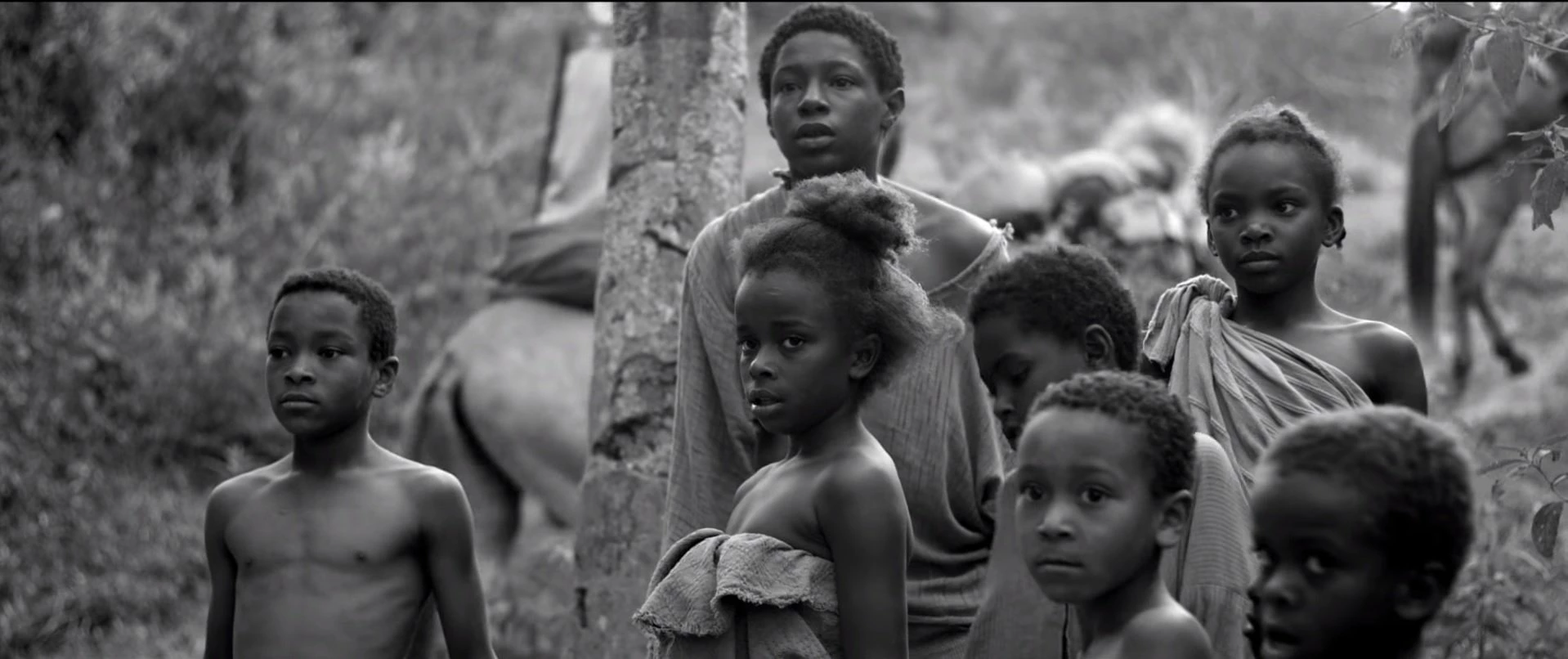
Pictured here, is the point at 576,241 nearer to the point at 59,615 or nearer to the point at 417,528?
the point at 59,615

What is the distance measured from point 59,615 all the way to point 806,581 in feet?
19.6

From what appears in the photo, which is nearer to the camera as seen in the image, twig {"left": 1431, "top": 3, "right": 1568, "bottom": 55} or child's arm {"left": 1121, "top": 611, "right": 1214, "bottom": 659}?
child's arm {"left": 1121, "top": 611, "right": 1214, "bottom": 659}

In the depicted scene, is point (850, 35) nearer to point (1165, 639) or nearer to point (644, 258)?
point (644, 258)

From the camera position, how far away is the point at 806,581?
3.08 meters

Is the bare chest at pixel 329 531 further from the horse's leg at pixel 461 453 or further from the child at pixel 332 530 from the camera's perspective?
the horse's leg at pixel 461 453

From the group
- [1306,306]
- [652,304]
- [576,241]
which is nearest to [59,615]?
[576,241]

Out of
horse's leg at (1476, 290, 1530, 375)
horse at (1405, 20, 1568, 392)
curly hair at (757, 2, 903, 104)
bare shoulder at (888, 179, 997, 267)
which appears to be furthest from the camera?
horse's leg at (1476, 290, 1530, 375)

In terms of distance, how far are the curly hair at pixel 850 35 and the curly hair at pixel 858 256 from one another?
622 mm

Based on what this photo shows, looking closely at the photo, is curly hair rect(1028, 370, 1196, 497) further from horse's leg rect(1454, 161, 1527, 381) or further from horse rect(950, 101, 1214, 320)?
horse's leg rect(1454, 161, 1527, 381)

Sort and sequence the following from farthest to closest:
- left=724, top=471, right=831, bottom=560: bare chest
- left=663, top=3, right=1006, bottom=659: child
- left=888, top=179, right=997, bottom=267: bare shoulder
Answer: left=888, top=179, right=997, bottom=267: bare shoulder < left=663, top=3, right=1006, bottom=659: child < left=724, top=471, right=831, bottom=560: bare chest

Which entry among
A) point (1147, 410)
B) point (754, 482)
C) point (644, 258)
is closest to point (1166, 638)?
point (1147, 410)

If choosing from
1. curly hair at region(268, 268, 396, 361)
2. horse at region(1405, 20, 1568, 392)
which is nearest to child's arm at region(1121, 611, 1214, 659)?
curly hair at region(268, 268, 396, 361)

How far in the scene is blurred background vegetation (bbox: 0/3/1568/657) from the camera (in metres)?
8.27

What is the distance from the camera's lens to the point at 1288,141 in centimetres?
346
